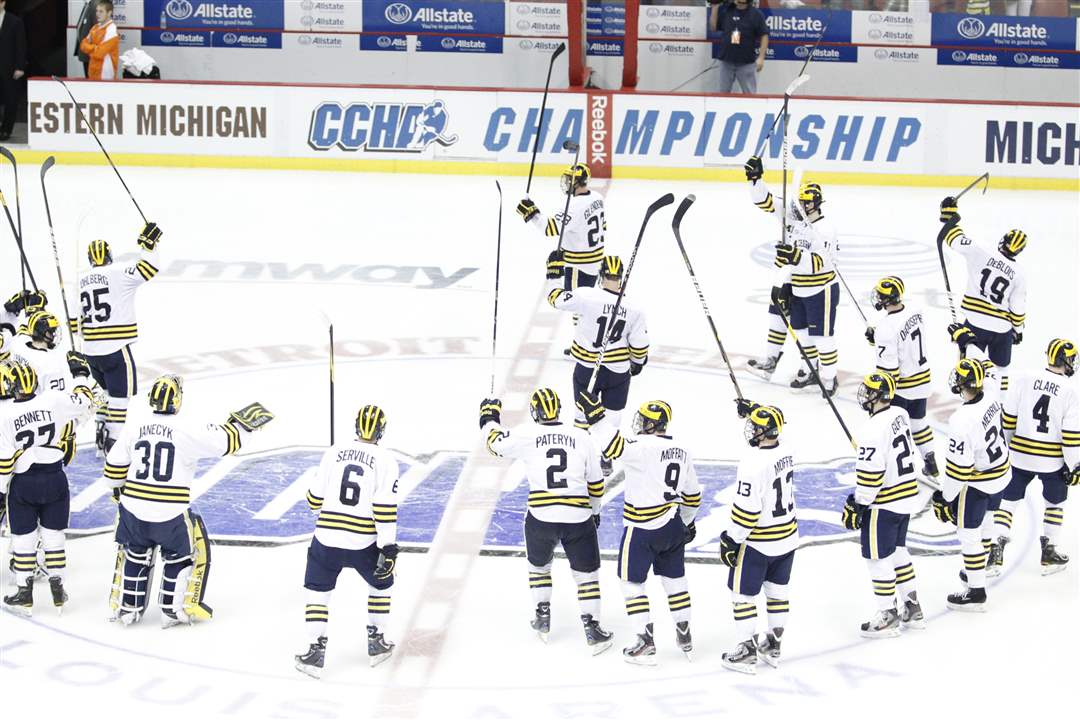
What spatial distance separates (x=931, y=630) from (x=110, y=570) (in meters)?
4.28

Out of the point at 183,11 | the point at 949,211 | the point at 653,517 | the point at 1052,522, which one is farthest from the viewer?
the point at 183,11

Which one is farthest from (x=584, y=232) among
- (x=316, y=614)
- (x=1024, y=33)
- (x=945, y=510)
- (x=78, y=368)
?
(x=1024, y=33)

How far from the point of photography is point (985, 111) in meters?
19.6

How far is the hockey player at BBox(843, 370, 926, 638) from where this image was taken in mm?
7684

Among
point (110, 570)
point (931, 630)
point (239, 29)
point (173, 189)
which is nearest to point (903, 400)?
point (931, 630)

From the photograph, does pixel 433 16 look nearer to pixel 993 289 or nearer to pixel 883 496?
pixel 993 289

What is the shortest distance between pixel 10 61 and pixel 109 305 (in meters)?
12.9

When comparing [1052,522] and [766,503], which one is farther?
[1052,522]

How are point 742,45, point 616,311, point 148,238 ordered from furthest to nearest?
point 742,45 → point 148,238 → point 616,311

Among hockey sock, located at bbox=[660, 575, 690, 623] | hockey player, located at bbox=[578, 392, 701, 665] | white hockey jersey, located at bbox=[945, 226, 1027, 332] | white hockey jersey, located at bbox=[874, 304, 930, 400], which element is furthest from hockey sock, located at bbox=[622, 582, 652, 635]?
white hockey jersey, located at bbox=[945, 226, 1027, 332]

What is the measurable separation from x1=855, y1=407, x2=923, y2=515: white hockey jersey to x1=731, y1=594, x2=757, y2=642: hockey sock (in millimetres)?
763

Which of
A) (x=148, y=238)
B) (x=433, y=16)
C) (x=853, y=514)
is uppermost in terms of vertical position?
(x=433, y=16)

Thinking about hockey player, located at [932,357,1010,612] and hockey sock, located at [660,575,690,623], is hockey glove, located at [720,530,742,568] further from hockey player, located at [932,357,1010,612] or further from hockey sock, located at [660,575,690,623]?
hockey player, located at [932,357,1010,612]

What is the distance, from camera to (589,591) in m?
7.72
